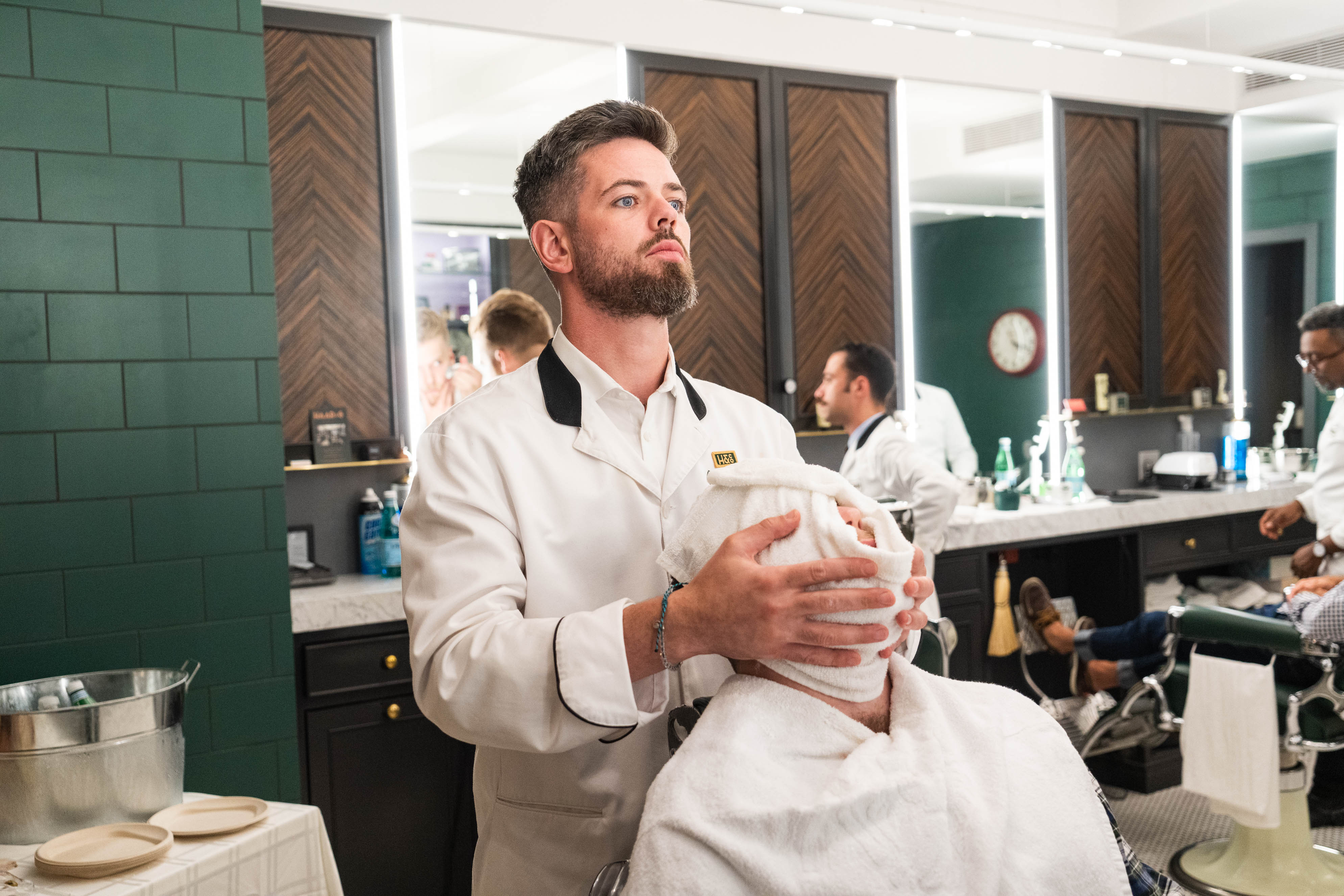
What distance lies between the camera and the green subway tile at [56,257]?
2277mm

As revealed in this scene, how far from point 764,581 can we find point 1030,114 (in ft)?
13.5

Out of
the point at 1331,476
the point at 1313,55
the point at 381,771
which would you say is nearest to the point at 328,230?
the point at 381,771

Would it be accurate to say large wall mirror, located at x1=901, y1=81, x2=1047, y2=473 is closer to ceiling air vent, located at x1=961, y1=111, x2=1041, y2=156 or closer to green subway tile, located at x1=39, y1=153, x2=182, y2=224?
ceiling air vent, located at x1=961, y1=111, x2=1041, y2=156

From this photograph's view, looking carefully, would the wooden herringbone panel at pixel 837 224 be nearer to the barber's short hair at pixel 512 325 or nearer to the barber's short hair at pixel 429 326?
the barber's short hair at pixel 512 325

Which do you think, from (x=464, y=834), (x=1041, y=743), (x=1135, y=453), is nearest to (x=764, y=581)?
(x=1041, y=743)

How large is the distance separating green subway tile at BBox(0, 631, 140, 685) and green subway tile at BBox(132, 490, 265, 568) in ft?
0.63

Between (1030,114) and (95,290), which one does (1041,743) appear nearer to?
(95,290)

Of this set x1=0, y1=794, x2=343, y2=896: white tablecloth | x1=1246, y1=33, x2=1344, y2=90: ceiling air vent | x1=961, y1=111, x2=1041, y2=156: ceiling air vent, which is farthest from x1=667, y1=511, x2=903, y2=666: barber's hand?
x1=1246, y1=33, x2=1344, y2=90: ceiling air vent

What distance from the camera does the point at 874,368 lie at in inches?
151

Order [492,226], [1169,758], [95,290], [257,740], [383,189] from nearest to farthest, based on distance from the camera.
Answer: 1. [95,290]
2. [257,740]
3. [383,189]
4. [492,226]
5. [1169,758]

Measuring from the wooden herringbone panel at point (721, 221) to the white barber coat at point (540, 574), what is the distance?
2.28 meters

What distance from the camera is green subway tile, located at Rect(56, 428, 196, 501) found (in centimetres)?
235

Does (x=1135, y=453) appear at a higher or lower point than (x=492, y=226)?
lower

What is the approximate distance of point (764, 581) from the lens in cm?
111
